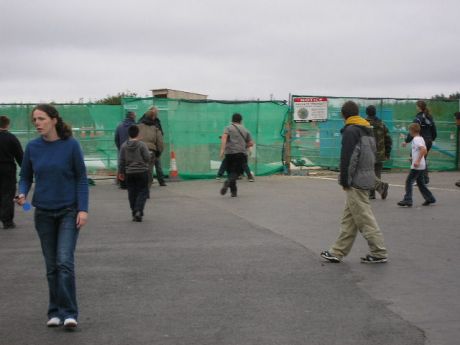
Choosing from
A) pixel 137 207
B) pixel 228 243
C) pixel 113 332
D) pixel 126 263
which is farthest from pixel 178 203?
pixel 113 332

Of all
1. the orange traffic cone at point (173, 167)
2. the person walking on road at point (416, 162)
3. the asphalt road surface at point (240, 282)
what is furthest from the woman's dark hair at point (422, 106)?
the orange traffic cone at point (173, 167)

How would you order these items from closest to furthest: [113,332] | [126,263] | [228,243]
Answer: [113,332], [126,263], [228,243]

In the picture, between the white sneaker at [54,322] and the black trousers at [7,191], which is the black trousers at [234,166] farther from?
the white sneaker at [54,322]

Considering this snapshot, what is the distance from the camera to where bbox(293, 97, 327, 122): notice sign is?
1977cm

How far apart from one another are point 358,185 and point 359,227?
490 mm

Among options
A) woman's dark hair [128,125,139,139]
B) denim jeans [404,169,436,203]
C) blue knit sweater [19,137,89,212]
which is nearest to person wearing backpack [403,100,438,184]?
denim jeans [404,169,436,203]

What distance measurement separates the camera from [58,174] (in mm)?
5566

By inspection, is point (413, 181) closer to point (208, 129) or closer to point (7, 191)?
point (7, 191)

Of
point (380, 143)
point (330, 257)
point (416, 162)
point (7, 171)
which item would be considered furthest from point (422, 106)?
point (7, 171)

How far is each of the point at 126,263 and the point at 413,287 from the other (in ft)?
10.7

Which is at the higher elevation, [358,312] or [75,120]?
[75,120]

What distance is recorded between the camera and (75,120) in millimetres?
18703

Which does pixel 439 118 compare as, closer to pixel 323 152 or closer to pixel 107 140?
pixel 323 152

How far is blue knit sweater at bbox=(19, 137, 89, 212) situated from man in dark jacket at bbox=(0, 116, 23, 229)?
5528 mm
